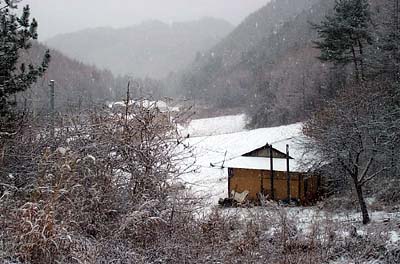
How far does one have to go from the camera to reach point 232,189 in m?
25.5

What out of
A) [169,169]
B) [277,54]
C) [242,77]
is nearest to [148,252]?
[169,169]

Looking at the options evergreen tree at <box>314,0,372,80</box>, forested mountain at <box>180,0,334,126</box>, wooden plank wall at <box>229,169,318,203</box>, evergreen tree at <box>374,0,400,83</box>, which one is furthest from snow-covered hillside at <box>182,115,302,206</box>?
forested mountain at <box>180,0,334,126</box>

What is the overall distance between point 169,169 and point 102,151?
113cm

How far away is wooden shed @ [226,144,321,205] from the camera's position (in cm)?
2386

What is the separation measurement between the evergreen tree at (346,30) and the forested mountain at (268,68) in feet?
7.45

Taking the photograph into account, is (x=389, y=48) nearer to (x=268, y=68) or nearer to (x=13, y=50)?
(x=13, y=50)

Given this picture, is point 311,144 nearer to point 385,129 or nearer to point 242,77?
point 385,129

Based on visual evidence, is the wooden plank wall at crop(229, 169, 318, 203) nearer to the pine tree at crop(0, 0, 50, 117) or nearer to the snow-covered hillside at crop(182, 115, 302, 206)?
the snow-covered hillside at crop(182, 115, 302, 206)

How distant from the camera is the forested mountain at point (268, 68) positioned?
57906mm

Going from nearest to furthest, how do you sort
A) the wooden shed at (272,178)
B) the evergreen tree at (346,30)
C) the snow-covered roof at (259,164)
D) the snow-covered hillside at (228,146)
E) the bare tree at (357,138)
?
the bare tree at (357,138)
the wooden shed at (272,178)
the snow-covered roof at (259,164)
the snow-covered hillside at (228,146)
the evergreen tree at (346,30)

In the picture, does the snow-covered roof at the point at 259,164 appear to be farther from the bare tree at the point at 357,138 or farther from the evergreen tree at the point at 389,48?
the evergreen tree at the point at 389,48

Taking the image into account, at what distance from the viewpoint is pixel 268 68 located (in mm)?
100125

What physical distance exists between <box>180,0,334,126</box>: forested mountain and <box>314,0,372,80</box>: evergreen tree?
2270 mm

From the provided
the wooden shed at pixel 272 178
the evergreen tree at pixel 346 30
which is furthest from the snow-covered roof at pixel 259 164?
the evergreen tree at pixel 346 30
